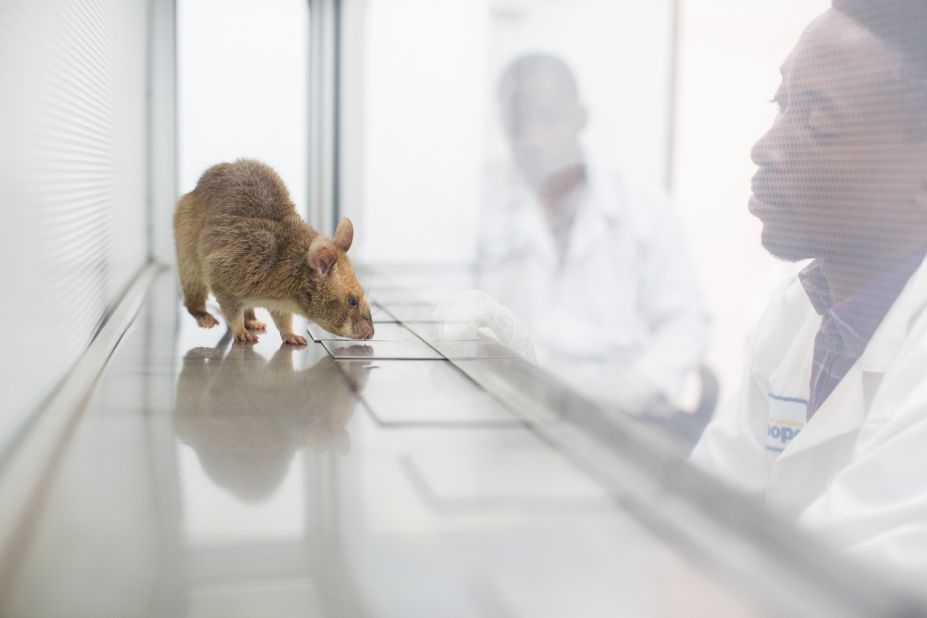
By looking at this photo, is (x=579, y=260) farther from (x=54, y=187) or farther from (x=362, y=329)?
(x=54, y=187)

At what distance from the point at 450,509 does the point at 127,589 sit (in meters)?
0.37

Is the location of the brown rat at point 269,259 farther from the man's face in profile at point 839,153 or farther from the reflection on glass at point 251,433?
the man's face in profile at point 839,153

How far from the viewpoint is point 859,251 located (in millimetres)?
715

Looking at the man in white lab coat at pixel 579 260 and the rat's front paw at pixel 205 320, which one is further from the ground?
the man in white lab coat at pixel 579 260

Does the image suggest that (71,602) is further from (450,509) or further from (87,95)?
(87,95)

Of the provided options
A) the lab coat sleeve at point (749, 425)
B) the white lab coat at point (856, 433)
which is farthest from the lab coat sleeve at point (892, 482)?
the lab coat sleeve at point (749, 425)

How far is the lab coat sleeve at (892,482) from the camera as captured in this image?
27.2 inches

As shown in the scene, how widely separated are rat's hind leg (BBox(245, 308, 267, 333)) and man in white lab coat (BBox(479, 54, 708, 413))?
76 cm

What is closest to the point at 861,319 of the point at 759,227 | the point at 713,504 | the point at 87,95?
the point at 759,227

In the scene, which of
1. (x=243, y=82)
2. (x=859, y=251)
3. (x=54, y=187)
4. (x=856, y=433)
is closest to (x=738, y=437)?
(x=856, y=433)

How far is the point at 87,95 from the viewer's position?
2.24 meters

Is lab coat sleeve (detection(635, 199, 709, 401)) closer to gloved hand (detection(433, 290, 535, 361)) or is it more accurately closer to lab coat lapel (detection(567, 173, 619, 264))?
lab coat lapel (detection(567, 173, 619, 264))

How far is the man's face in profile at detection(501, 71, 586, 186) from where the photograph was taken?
1557 millimetres

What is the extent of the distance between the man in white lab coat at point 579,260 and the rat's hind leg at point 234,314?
65 cm
